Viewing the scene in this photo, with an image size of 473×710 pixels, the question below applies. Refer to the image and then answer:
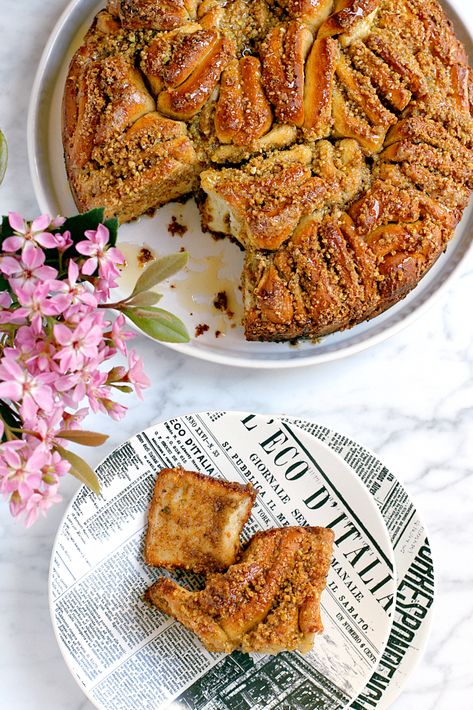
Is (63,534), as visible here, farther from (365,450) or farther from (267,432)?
(365,450)

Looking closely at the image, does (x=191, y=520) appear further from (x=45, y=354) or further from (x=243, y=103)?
(x=243, y=103)

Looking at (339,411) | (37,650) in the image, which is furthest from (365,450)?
(37,650)

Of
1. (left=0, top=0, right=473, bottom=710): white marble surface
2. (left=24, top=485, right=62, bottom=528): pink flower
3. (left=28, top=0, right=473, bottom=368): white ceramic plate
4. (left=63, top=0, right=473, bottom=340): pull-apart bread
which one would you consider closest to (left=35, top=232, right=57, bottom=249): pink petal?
(left=24, top=485, right=62, bottom=528): pink flower

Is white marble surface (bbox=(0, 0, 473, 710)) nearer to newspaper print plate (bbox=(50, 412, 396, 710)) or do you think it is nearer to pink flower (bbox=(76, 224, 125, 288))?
newspaper print plate (bbox=(50, 412, 396, 710))

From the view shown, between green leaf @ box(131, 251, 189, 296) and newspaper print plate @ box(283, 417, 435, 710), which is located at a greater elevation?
green leaf @ box(131, 251, 189, 296)

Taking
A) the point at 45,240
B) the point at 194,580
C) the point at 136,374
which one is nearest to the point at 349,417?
the point at 194,580
